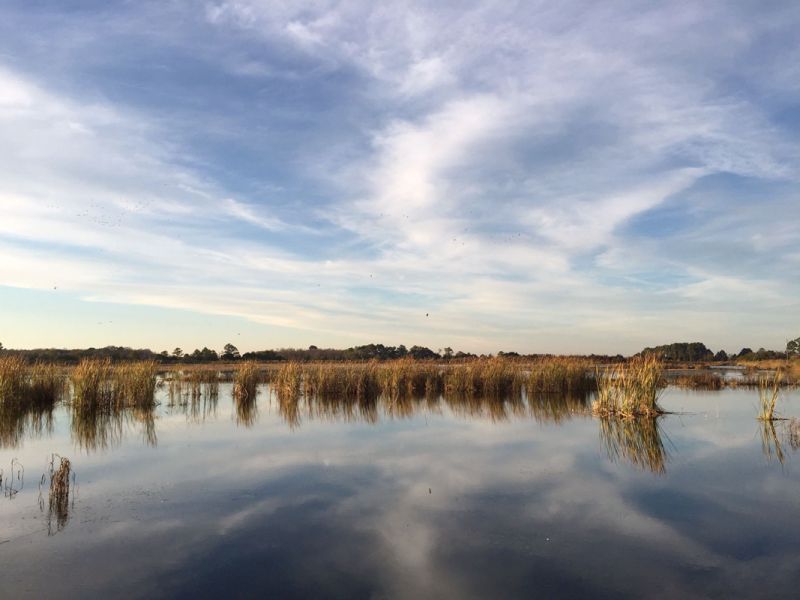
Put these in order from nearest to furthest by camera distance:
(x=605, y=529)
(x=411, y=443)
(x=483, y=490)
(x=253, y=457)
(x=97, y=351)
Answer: (x=605, y=529)
(x=483, y=490)
(x=253, y=457)
(x=411, y=443)
(x=97, y=351)

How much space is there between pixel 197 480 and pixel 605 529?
20.1ft

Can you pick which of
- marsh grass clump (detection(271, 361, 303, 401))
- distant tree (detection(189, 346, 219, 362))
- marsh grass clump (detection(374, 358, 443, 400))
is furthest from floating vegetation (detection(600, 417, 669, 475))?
distant tree (detection(189, 346, 219, 362))

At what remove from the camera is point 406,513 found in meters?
7.18

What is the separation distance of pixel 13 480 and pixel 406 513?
6294mm

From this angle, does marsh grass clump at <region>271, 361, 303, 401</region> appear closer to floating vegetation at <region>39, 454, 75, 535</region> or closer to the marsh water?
the marsh water

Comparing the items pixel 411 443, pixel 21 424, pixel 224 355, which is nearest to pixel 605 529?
pixel 411 443

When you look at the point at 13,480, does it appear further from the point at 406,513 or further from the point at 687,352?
the point at 687,352

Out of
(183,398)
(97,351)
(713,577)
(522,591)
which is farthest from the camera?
(97,351)

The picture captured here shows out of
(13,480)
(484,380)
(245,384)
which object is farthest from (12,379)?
(484,380)

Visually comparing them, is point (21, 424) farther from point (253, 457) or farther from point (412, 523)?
point (412, 523)

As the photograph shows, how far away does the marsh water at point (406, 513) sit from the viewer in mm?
5125

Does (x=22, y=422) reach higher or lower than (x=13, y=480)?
higher

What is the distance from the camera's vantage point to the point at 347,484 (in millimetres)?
8781

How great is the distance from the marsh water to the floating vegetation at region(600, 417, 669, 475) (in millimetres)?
78
